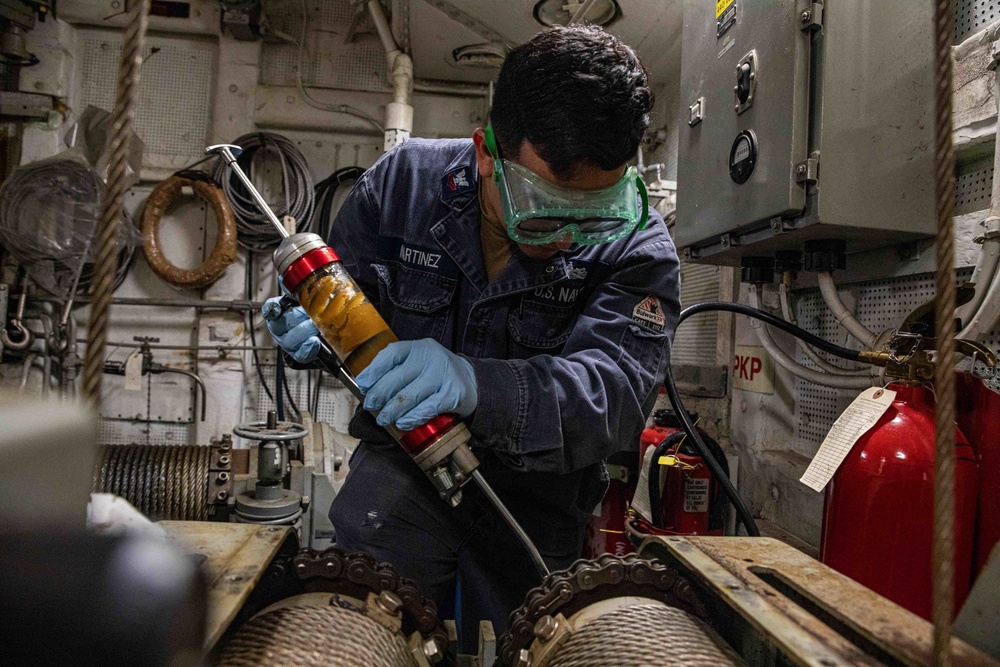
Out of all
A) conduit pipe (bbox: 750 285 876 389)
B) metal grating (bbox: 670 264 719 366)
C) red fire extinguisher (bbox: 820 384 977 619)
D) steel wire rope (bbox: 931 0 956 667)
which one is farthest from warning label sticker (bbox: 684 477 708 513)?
steel wire rope (bbox: 931 0 956 667)

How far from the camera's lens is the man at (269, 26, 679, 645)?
108 cm

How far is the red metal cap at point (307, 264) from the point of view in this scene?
1.11 m

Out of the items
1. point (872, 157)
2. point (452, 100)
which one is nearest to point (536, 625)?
point (872, 157)

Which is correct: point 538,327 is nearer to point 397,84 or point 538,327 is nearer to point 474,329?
point 474,329

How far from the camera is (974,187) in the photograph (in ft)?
4.78

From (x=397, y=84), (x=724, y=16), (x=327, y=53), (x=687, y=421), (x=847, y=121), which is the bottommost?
(x=687, y=421)

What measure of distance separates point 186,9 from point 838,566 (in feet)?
15.6

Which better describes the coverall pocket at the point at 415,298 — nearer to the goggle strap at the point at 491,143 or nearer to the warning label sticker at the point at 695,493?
the goggle strap at the point at 491,143

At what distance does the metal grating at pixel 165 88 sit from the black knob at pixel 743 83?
3.66 meters

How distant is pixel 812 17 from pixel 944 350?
1405mm

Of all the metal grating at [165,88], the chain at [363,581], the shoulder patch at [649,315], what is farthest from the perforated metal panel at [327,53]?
the chain at [363,581]

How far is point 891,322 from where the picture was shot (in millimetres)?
1671

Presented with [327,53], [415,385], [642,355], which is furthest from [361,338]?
[327,53]

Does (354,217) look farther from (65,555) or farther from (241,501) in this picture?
(241,501)
